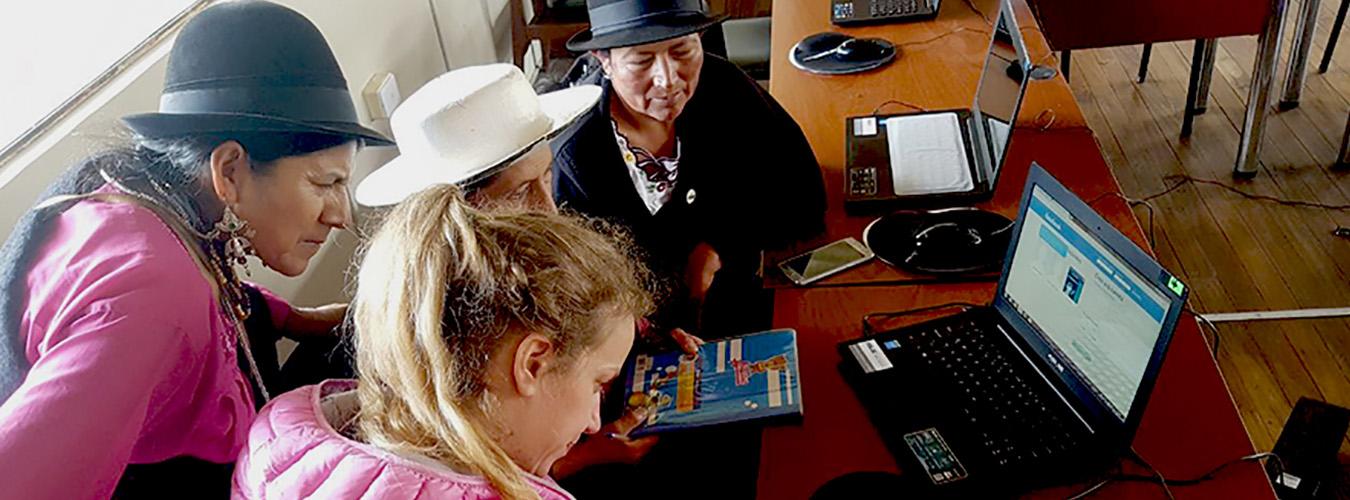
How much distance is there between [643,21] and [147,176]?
2.83ft

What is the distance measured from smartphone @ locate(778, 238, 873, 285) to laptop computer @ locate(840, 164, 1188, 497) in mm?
226

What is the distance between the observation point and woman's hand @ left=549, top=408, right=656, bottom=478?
50.4 inches

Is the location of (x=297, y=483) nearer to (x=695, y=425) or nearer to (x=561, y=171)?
(x=695, y=425)

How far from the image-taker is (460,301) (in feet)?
2.67

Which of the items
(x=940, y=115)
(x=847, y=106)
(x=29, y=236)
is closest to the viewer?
(x=29, y=236)

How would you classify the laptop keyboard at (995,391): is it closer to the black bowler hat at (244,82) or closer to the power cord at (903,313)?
the power cord at (903,313)

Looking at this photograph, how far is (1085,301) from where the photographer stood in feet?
3.69

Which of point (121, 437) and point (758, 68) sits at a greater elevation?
point (121, 437)

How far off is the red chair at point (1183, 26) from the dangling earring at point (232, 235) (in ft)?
7.67

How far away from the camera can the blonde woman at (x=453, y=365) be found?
2.64 feet

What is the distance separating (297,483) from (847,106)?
1551mm

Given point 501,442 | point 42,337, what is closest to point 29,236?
point 42,337

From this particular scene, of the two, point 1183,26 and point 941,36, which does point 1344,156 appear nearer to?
point 1183,26

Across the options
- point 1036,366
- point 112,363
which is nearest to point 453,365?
point 112,363
